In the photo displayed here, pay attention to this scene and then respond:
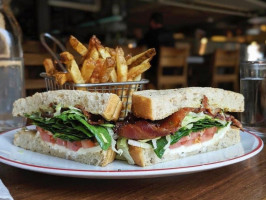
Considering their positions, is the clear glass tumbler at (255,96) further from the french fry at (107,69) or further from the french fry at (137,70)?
the french fry at (107,69)

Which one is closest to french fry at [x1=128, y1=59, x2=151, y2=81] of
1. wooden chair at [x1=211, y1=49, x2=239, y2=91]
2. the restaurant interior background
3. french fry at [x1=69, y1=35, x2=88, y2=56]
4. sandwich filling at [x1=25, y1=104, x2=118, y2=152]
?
french fry at [x1=69, y1=35, x2=88, y2=56]

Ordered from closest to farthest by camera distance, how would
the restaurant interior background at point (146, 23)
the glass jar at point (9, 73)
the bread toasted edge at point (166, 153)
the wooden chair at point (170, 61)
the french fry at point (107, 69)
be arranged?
the bread toasted edge at point (166, 153) → the french fry at point (107, 69) → the glass jar at point (9, 73) → the wooden chair at point (170, 61) → the restaurant interior background at point (146, 23)

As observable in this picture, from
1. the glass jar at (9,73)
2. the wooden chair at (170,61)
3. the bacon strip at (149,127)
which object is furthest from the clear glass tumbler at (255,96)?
the wooden chair at (170,61)

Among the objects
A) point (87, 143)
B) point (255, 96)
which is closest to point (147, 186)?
point (87, 143)

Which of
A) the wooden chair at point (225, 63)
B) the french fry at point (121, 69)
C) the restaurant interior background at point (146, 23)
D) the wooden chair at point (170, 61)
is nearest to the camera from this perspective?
the french fry at point (121, 69)

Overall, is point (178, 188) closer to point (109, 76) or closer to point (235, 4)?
point (109, 76)

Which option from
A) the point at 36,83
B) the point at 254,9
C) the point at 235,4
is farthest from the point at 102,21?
the point at 36,83

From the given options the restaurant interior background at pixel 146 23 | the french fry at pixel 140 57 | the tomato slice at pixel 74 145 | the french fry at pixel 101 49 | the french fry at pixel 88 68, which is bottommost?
the tomato slice at pixel 74 145

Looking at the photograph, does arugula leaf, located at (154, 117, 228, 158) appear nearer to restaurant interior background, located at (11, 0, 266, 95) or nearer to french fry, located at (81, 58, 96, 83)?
french fry, located at (81, 58, 96, 83)
